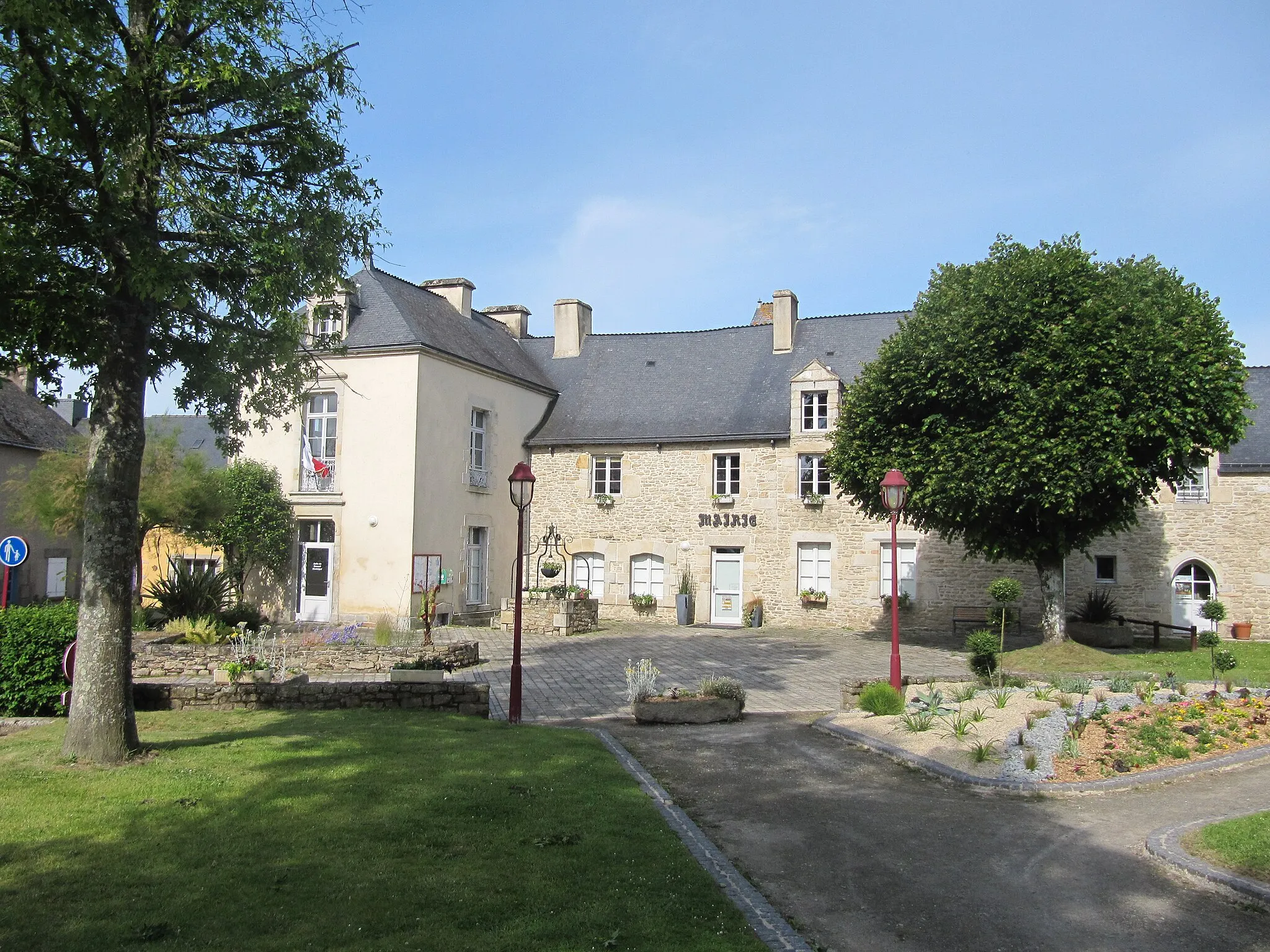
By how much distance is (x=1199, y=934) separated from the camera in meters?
4.64

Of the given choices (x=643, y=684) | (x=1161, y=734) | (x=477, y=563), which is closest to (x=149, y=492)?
(x=477, y=563)

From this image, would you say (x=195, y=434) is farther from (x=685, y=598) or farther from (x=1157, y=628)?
(x=1157, y=628)

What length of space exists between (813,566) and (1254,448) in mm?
10115

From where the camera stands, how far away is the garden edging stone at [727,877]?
14.5ft

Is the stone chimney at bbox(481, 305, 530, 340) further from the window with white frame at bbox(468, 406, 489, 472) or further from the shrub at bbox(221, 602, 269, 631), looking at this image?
the shrub at bbox(221, 602, 269, 631)

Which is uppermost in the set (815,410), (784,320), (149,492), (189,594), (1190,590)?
(784,320)

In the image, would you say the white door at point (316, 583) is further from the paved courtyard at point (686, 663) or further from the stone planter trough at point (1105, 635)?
the stone planter trough at point (1105, 635)

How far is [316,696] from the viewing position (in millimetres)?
10367

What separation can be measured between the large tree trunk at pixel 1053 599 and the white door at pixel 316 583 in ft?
47.9

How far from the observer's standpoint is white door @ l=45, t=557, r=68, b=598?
→ 17359mm

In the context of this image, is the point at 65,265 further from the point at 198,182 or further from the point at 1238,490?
the point at 1238,490

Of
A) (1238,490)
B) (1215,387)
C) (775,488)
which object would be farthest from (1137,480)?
(775,488)

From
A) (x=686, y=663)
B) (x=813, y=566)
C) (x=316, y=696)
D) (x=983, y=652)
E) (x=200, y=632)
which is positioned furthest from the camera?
(x=813, y=566)

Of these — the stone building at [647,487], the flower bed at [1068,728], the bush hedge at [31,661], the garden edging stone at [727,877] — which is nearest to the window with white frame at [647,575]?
the stone building at [647,487]
